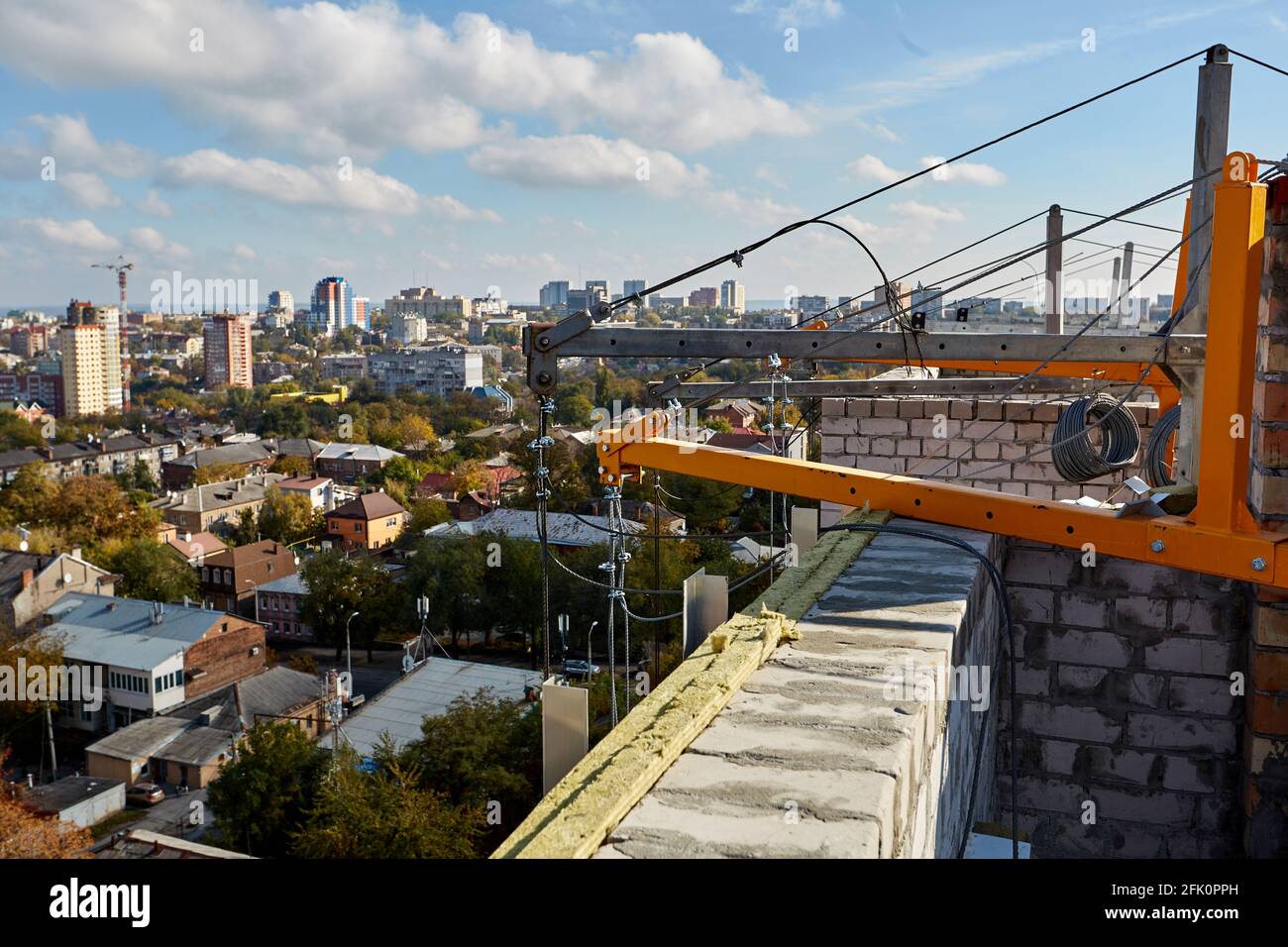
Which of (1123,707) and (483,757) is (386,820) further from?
(1123,707)

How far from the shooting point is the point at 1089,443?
4.25m

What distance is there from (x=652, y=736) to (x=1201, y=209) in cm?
350

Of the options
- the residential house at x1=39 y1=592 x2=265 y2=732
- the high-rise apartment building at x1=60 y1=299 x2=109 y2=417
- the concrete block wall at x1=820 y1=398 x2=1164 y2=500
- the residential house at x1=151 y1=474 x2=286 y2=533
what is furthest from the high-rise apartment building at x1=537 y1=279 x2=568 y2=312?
the concrete block wall at x1=820 y1=398 x2=1164 y2=500

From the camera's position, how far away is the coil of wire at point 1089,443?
13.3 ft

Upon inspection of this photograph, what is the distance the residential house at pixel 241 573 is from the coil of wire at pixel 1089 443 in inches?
1310

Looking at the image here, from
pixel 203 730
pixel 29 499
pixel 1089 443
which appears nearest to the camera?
pixel 1089 443

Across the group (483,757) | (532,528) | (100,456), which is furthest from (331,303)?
(483,757)

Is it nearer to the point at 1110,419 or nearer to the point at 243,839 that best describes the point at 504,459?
the point at 243,839

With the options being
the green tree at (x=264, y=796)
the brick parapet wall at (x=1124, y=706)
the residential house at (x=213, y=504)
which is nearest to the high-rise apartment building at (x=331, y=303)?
the residential house at (x=213, y=504)

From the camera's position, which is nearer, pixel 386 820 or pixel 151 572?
pixel 386 820

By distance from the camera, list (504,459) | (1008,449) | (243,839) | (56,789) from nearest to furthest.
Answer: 1. (1008,449)
2. (243,839)
3. (56,789)
4. (504,459)
